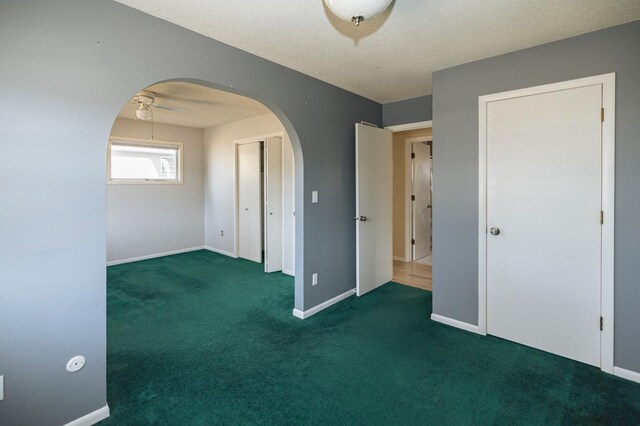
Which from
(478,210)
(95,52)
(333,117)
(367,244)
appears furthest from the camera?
(367,244)

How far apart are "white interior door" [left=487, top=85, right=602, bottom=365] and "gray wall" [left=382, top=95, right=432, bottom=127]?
118 cm

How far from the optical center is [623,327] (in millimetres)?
2213

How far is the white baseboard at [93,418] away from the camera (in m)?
1.75

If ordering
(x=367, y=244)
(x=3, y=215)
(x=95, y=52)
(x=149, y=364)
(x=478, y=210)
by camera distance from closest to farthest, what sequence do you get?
(x=3, y=215)
(x=95, y=52)
(x=149, y=364)
(x=478, y=210)
(x=367, y=244)

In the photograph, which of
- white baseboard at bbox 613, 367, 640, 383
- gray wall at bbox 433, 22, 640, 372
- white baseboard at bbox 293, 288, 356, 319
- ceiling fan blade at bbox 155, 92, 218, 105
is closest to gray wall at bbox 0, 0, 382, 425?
white baseboard at bbox 293, 288, 356, 319

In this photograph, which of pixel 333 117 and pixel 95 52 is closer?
pixel 95 52

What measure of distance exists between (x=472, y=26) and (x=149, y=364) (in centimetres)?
337

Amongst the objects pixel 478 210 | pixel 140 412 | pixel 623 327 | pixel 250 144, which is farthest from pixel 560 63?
pixel 250 144

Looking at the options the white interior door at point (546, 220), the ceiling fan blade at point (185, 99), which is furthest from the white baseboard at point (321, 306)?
the ceiling fan blade at point (185, 99)

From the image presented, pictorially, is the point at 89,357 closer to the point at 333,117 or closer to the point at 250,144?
the point at 333,117

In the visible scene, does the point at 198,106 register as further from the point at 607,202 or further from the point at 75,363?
the point at 607,202

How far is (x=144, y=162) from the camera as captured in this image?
563 centimetres

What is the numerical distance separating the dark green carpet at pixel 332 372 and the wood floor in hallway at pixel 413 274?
762 millimetres

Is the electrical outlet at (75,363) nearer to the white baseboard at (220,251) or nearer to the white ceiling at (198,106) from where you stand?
the white ceiling at (198,106)
